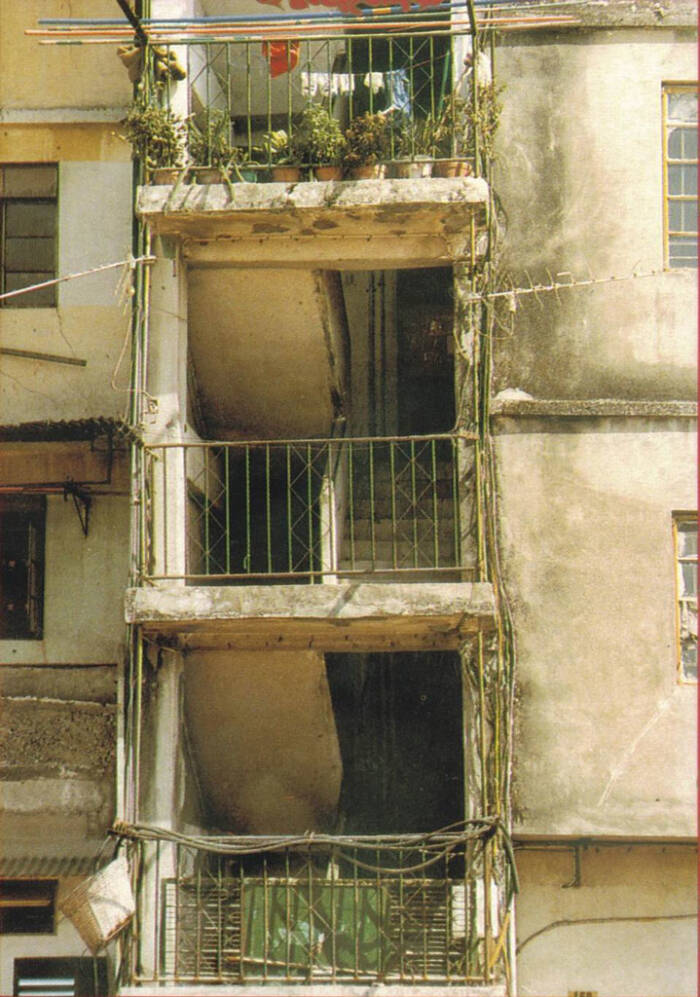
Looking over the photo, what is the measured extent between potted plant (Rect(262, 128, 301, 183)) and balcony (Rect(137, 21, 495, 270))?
0.06 ft

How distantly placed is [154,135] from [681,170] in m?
4.11

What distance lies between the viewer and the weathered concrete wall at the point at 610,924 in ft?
32.3

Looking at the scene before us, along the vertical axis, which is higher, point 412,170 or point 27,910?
point 412,170

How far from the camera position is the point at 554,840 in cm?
985

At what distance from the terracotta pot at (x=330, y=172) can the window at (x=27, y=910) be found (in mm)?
6142

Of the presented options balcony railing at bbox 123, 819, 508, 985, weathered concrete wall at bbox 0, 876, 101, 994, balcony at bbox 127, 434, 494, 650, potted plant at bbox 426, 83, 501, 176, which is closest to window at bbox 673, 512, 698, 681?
balcony at bbox 127, 434, 494, 650

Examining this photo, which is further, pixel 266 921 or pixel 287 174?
pixel 287 174

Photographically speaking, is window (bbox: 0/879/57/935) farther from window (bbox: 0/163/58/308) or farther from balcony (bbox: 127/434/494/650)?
window (bbox: 0/163/58/308)

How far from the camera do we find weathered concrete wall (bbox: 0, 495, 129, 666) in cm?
1135

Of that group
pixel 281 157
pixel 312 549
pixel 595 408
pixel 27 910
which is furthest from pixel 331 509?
pixel 27 910

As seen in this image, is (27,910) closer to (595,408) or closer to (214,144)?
(595,408)

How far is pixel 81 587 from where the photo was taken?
37.6ft

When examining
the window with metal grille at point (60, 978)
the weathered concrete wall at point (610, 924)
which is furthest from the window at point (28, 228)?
the weathered concrete wall at point (610, 924)

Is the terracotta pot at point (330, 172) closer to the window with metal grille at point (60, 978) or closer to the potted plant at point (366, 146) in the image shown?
the potted plant at point (366, 146)
